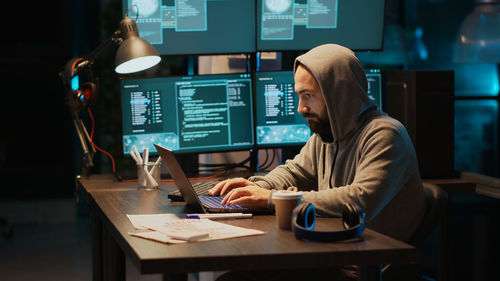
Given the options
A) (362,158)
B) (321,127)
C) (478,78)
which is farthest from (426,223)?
(478,78)

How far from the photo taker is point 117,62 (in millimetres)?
2648

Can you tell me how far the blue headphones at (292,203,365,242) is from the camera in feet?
5.01

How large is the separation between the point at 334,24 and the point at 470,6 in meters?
2.94

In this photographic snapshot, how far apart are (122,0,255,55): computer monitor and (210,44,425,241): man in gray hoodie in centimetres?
96

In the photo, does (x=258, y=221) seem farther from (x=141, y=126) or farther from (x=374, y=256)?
(x=141, y=126)

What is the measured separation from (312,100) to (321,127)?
0.10 meters

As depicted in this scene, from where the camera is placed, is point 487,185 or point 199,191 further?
point 487,185

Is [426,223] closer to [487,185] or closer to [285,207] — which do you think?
[285,207]

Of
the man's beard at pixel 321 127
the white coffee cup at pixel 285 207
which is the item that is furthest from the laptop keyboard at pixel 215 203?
the man's beard at pixel 321 127

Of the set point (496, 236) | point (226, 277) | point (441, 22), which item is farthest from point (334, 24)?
point (441, 22)

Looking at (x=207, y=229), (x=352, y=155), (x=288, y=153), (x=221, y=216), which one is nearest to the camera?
(x=207, y=229)

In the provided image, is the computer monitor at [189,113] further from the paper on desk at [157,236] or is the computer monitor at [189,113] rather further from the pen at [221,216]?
the paper on desk at [157,236]

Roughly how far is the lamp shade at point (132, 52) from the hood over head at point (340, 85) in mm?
769

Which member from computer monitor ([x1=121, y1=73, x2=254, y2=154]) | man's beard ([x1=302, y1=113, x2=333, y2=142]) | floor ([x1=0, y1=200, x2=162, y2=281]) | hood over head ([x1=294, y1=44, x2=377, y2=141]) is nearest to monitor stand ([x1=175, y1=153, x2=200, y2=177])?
computer monitor ([x1=121, y1=73, x2=254, y2=154])
